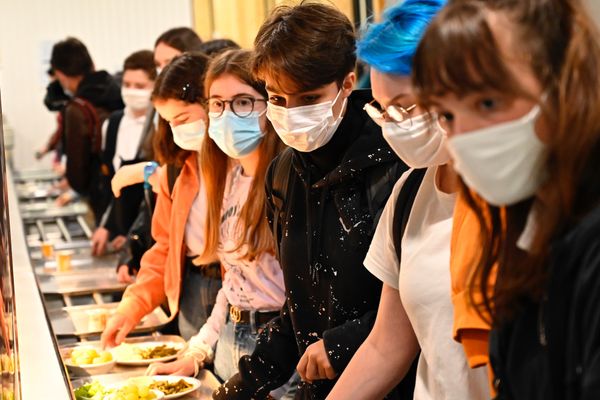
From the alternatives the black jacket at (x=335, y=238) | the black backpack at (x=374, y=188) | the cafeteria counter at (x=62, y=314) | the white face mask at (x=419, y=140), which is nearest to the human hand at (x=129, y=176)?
the cafeteria counter at (x=62, y=314)

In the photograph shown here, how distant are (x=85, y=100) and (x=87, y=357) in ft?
13.8

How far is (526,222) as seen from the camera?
46.6 inches

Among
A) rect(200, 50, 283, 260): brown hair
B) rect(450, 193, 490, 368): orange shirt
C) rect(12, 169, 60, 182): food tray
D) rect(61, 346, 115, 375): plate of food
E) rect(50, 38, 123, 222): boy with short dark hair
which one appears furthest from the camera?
rect(12, 169, 60, 182): food tray

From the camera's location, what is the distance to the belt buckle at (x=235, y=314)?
2925mm

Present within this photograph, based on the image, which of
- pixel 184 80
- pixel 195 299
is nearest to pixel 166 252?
pixel 195 299

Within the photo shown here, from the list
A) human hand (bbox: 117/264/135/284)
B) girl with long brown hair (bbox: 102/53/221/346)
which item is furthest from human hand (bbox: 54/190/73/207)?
girl with long brown hair (bbox: 102/53/221/346)

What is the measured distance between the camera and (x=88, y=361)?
3281mm

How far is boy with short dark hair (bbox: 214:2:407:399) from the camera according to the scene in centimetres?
220

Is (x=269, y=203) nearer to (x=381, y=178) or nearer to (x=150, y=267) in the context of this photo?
(x=381, y=178)

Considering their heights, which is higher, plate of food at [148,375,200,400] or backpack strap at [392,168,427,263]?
backpack strap at [392,168,427,263]

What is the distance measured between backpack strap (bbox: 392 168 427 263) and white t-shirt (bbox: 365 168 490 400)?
22mm

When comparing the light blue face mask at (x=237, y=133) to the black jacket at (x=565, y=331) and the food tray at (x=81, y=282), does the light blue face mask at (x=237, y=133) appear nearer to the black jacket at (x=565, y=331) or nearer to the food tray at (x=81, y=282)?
the black jacket at (x=565, y=331)

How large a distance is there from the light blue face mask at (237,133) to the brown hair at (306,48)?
54cm

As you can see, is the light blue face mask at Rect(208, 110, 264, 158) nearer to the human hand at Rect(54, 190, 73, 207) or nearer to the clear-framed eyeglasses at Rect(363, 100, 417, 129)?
the clear-framed eyeglasses at Rect(363, 100, 417, 129)
